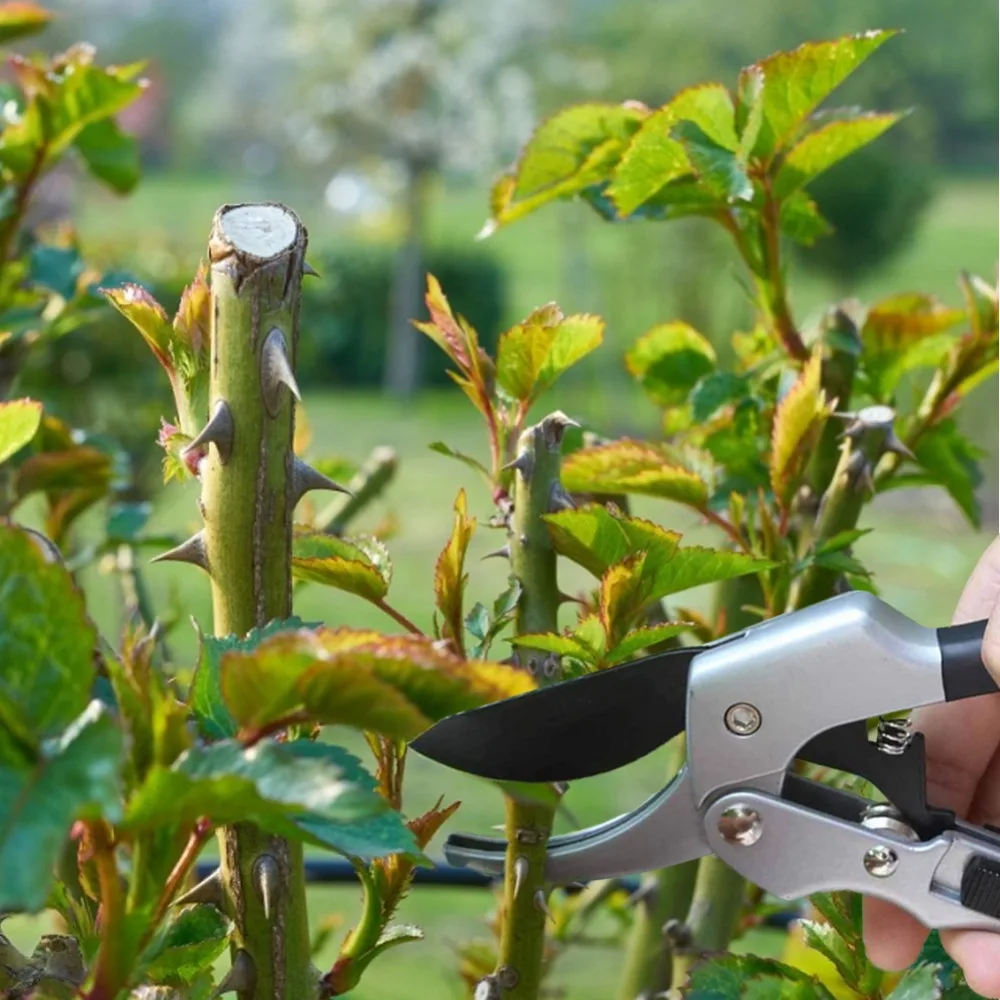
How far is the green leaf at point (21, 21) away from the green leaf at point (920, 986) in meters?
0.82

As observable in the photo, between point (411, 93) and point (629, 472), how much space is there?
7937 millimetres

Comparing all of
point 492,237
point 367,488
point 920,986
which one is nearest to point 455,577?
point 920,986

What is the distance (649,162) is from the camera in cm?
66

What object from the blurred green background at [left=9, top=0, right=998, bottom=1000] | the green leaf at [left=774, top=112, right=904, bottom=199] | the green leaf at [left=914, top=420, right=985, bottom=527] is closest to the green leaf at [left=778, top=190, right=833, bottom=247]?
the green leaf at [left=774, top=112, right=904, bottom=199]

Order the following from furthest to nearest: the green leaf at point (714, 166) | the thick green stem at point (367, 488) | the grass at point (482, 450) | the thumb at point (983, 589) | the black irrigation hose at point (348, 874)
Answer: the grass at point (482, 450) → the thick green stem at point (367, 488) → the black irrigation hose at point (348, 874) → the thumb at point (983, 589) → the green leaf at point (714, 166)

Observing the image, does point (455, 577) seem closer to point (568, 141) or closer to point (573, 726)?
point (573, 726)

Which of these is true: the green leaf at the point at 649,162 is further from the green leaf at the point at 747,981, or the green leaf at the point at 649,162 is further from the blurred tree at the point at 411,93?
the blurred tree at the point at 411,93

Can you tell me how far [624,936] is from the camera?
110 cm

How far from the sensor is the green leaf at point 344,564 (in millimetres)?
533

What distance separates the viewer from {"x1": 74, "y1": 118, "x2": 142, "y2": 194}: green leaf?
907mm

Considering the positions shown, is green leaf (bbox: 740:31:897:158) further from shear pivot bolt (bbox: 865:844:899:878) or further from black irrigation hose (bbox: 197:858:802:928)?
black irrigation hose (bbox: 197:858:802:928)

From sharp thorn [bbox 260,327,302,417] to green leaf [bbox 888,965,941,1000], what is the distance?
1.15 feet

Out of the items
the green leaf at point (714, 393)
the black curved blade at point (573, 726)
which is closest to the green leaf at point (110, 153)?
the green leaf at point (714, 393)

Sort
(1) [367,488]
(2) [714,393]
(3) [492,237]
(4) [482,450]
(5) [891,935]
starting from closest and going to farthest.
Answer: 1. (5) [891,935]
2. (2) [714,393]
3. (1) [367,488]
4. (3) [492,237]
5. (4) [482,450]
